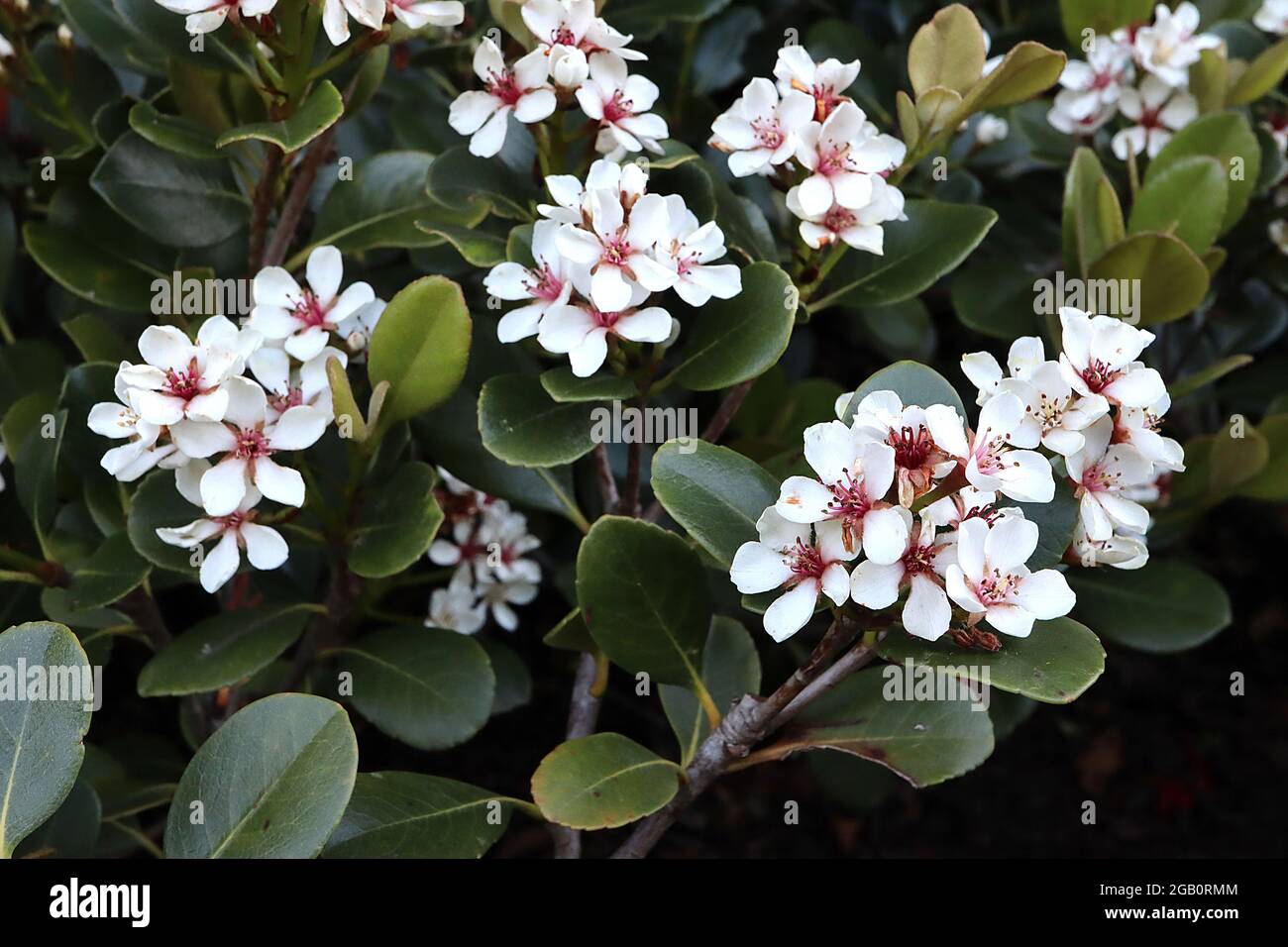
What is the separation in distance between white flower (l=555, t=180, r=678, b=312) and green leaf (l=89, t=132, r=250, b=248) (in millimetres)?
658

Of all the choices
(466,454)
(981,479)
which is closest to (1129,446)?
(981,479)

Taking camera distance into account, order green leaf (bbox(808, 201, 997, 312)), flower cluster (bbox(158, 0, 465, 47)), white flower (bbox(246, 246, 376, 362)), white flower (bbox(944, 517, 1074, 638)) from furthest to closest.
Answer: green leaf (bbox(808, 201, 997, 312))
white flower (bbox(246, 246, 376, 362))
flower cluster (bbox(158, 0, 465, 47))
white flower (bbox(944, 517, 1074, 638))

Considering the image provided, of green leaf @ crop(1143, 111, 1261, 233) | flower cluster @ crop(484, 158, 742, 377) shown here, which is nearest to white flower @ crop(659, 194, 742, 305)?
flower cluster @ crop(484, 158, 742, 377)

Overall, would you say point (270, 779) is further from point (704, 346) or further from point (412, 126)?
point (412, 126)

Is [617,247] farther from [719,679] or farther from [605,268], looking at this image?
[719,679]

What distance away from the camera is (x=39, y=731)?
1239mm

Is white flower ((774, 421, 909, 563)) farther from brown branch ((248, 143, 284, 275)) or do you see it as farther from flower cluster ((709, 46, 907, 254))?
brown branch ((248, 143, 284, 275))

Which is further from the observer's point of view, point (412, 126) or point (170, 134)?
point (412, 126)

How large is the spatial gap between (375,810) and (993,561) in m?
0.74

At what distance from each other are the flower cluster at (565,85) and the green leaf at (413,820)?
753mm

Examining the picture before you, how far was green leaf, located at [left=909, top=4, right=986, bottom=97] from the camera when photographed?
56.7 inches

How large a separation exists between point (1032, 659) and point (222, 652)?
3.12ft

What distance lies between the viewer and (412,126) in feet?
6.09

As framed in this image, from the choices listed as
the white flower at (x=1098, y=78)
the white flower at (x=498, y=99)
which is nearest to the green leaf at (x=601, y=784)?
the white flower at (x=498, y=99)
